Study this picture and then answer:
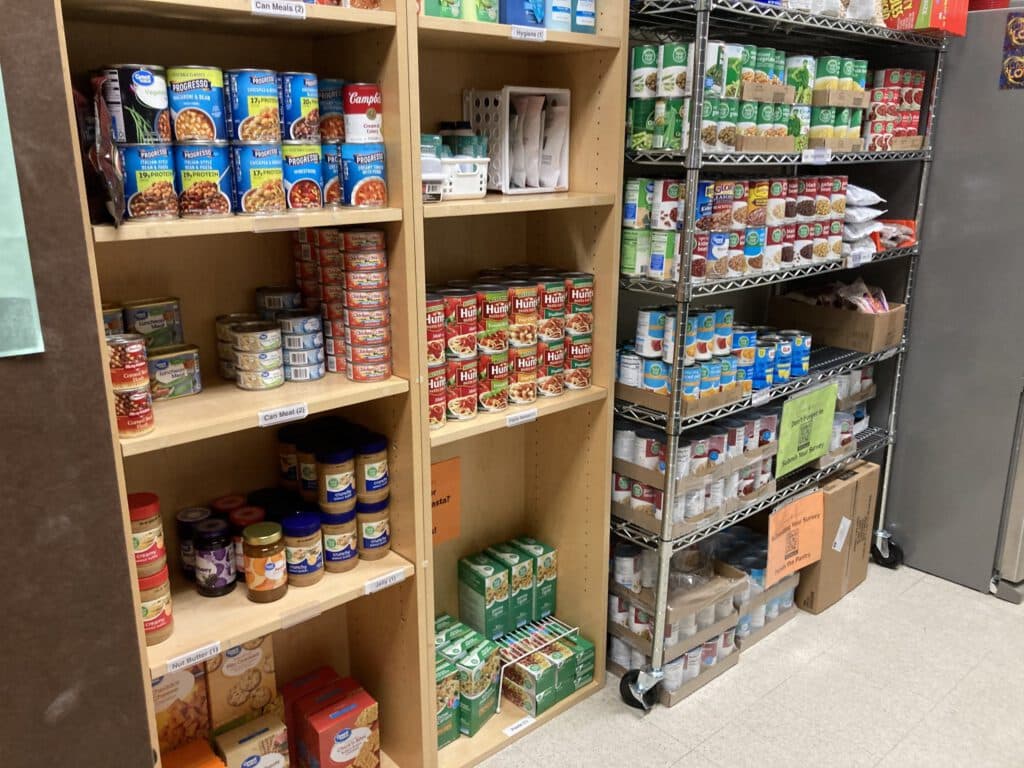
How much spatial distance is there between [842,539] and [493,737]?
1472 mm

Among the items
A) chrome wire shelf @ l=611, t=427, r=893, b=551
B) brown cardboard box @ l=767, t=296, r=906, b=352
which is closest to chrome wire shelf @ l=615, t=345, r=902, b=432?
brown cardboard box @ l=767, t=296, r=906, b=352

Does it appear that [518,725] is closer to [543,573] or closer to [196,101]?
[543,573]

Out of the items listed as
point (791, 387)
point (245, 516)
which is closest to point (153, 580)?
point (245, 516)

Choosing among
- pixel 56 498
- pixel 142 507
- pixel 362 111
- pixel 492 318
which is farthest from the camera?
pixel 492 318

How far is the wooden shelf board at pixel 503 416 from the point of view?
6.42 feet

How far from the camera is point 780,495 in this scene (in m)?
2.68

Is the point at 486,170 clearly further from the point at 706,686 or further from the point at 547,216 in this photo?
the point at 706,686

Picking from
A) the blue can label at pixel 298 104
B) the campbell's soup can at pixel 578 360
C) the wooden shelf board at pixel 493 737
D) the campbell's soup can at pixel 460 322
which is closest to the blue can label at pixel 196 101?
the blue can label at pixel 298 104

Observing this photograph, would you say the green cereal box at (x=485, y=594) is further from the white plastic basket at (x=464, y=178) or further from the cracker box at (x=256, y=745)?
the white plastic basket at (x=464, y=178)

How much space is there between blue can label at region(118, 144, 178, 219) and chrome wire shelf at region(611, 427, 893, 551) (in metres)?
1.56

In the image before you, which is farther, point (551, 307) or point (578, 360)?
point (578, 360)

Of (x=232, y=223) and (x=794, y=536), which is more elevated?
(x=232, y=223)

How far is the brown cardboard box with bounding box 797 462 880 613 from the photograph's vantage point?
9.50 feet

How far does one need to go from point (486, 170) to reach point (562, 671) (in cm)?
146
